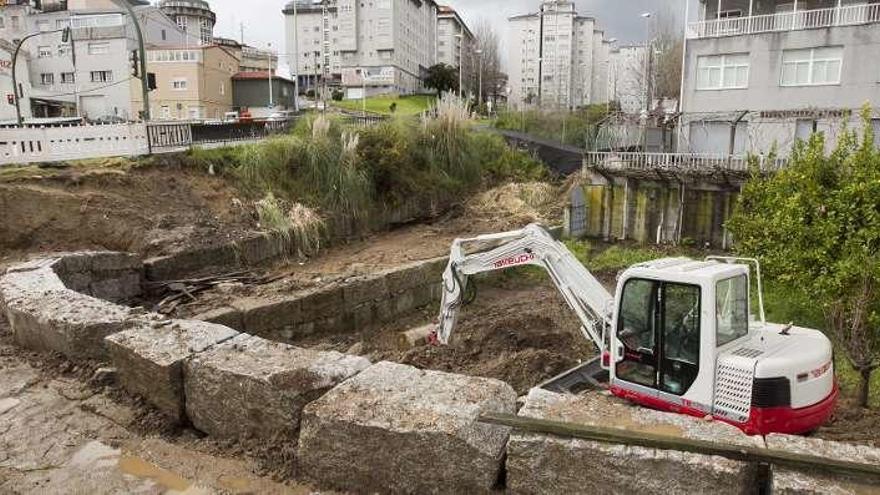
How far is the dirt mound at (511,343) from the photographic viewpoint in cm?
766

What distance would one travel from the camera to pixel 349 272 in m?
10.9

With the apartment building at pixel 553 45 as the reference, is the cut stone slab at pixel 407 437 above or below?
below

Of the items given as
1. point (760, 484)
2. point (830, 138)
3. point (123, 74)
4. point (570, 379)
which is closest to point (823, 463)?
point (760, 484)

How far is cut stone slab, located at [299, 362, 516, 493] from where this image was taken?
2.42m

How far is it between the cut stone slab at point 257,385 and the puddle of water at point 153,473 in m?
0.32

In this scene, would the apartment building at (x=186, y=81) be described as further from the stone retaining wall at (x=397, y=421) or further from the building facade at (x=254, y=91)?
the stone retaining wall at (x=397, y=421)

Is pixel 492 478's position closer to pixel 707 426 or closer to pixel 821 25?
pixel 707 426

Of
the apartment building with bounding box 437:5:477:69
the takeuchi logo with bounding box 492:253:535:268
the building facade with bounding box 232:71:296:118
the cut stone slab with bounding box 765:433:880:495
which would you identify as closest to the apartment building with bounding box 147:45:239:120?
the building facade with bounding box 232:71:296:118

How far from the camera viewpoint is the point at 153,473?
2854 millimetres

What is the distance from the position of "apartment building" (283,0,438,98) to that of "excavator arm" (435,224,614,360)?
56.4 metres

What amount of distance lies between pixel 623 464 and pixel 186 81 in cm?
4328

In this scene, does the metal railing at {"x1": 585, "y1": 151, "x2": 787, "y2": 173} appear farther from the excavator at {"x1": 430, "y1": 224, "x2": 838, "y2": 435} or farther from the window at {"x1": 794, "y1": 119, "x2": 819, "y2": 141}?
the excavator at {"x1": 430, "y1": 224, "x2": 838, "y2": 435}

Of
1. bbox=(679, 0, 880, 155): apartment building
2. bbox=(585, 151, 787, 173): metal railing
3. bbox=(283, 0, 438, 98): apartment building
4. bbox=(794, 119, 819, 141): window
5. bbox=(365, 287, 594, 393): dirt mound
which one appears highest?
bbox=(283, 0, 438, 98): apartment building

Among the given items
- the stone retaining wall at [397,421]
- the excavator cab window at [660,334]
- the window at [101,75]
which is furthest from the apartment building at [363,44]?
the stone retaining wall at [397,421]
